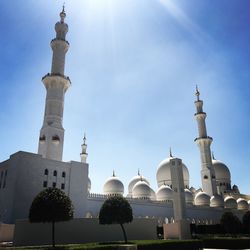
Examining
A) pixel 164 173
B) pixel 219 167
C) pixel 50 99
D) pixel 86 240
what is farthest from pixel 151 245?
pixel 219 167

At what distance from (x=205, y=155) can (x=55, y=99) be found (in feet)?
98.2

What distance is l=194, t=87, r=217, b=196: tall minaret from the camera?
165ft

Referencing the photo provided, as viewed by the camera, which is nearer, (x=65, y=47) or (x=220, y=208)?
(x=65, y=47)

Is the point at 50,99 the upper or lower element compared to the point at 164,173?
upper

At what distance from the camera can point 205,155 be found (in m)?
50.6

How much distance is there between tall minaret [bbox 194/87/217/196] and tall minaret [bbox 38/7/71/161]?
1045 inches

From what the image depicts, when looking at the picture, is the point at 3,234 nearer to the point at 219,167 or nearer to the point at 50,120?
the point at 50,120

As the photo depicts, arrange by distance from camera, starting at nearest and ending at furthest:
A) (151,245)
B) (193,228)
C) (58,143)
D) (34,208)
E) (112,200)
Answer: (151,245), (34,208), (112,200), (193,228), (58,143)

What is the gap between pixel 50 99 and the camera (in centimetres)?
3406

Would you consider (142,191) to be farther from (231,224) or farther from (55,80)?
(55,80)

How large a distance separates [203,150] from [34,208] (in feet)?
126

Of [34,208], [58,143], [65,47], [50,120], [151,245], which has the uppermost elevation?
[65,47]

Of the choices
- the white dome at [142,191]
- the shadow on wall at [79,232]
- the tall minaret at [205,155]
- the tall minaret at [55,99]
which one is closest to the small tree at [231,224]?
the shadow on wall at [79,232]

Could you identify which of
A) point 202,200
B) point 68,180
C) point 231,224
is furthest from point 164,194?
point 68,180
